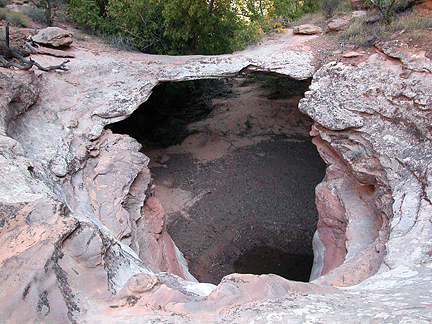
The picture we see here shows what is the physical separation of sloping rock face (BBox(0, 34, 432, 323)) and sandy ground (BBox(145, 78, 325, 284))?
4.03 ft

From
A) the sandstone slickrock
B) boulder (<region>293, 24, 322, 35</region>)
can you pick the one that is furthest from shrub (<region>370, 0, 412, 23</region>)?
boulder (<region>293, 24, 322, 35</region>)

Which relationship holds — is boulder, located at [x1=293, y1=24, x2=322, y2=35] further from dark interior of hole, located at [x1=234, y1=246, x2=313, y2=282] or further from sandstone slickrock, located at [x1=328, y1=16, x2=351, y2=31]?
dark interior of hole, located at [x1=234, y1=246, x2=313, y2=282]

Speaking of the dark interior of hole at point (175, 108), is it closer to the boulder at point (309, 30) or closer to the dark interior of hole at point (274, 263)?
the boulder at point (309, 30)

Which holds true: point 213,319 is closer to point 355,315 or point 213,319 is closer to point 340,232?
point 355,315

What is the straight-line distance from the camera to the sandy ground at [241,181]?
7.52 m

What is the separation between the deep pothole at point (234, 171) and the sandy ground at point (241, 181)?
0.09ft

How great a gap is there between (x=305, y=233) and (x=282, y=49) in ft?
15.0

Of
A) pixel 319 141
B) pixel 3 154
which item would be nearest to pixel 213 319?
pixel 3 154

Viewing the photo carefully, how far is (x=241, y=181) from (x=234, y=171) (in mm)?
507

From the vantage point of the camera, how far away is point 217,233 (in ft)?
25.5

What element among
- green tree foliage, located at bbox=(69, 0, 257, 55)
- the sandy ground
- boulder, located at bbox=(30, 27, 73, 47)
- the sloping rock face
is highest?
green tree foliage, located at bbox=(69, 0, 257, 55)

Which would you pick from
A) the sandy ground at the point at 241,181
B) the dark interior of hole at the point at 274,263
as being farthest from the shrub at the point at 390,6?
the dark interior of hole at the point at 274,263

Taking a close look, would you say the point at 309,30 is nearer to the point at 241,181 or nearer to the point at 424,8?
the point at 424,8

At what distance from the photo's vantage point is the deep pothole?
7.32 meters
